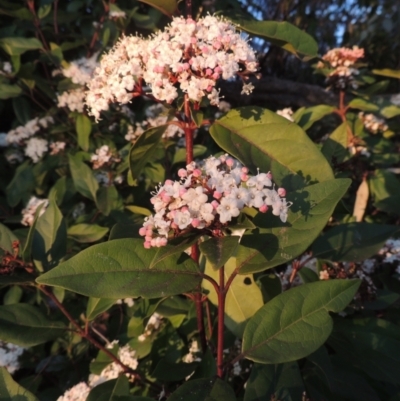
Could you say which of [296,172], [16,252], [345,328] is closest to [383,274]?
[345,328]

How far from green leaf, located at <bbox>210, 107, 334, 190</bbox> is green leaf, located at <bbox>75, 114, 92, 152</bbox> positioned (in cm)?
94

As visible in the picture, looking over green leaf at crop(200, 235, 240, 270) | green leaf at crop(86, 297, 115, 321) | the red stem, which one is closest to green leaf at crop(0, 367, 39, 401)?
green leaf at crop(86, 297, 115, 321)

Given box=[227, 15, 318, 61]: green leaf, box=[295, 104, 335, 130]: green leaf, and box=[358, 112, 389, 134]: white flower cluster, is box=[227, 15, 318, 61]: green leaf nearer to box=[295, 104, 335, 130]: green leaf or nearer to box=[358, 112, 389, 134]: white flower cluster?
box=[295, 104, 335, 130]: green leaf

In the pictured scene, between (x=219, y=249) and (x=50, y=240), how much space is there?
0.67 metres

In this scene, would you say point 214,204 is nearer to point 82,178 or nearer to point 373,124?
point 82,178

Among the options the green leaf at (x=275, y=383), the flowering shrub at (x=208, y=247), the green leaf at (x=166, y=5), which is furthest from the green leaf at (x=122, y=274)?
the green leaf at (x=166, y=5)

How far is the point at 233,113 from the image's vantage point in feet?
3.61

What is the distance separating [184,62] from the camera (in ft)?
3.26

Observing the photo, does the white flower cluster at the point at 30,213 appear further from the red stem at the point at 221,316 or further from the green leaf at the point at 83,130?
the red stem at the point at 221,316

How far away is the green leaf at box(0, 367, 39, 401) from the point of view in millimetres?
902

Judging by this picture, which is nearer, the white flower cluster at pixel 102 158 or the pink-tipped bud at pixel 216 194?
the pink-tipped bud at pixel 216 194

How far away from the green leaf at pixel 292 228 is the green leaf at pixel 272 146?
4.8 inches

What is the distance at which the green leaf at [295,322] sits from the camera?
2.72 feet

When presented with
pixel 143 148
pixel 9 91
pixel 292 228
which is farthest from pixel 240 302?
pixel 9 91
